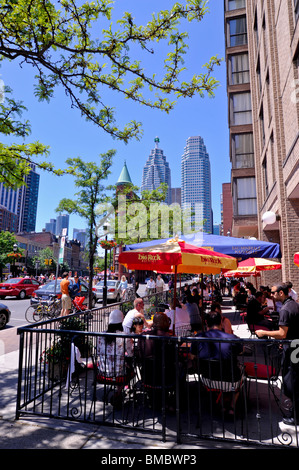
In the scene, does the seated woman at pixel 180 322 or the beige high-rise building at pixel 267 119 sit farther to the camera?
the beige high-rise building at pixel 267 119

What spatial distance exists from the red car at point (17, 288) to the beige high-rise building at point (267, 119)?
1809cm

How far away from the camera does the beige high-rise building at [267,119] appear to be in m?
10.9

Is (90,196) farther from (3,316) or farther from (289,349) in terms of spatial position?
(289,349)

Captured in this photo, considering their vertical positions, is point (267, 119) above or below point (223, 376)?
above

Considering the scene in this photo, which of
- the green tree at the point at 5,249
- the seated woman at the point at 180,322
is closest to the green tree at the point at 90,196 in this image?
the seated woman at the point at 180,322

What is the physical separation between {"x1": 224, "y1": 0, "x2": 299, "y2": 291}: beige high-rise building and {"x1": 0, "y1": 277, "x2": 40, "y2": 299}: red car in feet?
59.3

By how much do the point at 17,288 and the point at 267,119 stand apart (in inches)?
828

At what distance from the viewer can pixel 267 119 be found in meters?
16.0

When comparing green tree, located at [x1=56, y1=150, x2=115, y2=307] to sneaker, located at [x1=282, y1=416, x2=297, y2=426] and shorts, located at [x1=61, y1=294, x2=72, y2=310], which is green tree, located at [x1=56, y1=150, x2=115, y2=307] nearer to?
shorts, located at [x1=61, y1=294, x2=72, y2=310]

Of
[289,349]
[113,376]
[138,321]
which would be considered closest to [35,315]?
[138,321]

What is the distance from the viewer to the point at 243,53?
82.4 feet

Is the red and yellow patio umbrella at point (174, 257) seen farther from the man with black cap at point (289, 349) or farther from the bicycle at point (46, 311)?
the bicycle at point (46, 311)
